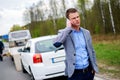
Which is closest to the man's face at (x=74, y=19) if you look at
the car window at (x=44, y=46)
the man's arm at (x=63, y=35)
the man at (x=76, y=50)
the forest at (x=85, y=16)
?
the man at (x=76, y=50)

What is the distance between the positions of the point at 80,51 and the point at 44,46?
606 cm

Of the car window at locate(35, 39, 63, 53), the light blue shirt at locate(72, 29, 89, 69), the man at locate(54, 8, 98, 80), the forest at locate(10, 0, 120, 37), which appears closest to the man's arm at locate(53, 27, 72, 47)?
the man at locate(54, 8, 98, 80)

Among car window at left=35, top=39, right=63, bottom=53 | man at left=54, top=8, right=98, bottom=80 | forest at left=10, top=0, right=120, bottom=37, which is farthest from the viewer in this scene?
forest at left=10, top=0, right=120, bottom=37

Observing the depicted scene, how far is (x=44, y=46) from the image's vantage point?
10.8m

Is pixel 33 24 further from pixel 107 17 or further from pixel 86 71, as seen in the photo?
pixel 86 71

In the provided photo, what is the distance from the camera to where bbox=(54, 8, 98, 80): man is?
4797mm

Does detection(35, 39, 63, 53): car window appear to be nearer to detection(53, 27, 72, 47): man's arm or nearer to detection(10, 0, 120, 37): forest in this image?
detection(53, 27, 72, 47): man's arm

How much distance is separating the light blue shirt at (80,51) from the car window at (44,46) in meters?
5.70

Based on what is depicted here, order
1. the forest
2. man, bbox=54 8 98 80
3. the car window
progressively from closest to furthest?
Result: man, bbox=54 8 98 80, the car window, the forest

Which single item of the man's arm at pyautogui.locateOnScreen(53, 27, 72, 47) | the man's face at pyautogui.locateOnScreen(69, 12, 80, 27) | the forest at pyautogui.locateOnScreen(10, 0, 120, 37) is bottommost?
the forest at pyautogui.locateOnScreen(10, 0, 120, 37)

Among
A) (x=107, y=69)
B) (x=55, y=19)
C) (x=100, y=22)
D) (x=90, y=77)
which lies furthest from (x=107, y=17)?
(x=90, y=77)

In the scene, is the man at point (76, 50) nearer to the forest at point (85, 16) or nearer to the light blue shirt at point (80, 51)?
the light blue shirt at point (80, 51)

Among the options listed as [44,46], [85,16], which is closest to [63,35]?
[44,46]

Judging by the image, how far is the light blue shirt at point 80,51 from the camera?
480cm
